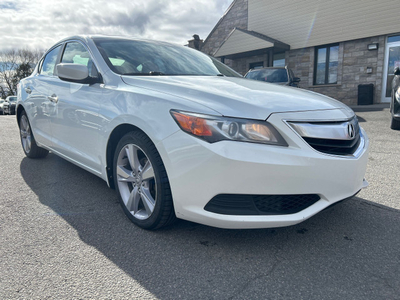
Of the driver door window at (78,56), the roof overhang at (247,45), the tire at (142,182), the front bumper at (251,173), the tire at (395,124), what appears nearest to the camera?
the front bumper at (251,173)

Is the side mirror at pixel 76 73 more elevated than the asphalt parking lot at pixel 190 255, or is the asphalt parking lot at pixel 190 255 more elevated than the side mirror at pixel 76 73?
the side mirror at pixel 76 73

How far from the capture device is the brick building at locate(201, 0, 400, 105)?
517 inches

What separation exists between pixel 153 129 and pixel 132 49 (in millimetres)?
1264

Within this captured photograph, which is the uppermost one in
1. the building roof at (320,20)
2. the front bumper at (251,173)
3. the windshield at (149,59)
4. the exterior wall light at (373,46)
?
the building roof at (320,20)

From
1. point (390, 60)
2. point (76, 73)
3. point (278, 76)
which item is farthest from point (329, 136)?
point (390, 60)

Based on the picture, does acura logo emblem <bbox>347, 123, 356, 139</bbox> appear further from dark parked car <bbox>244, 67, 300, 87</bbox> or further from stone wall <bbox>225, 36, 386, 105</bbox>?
stone wall <bbox>225, 36, 386, 105</bbox>

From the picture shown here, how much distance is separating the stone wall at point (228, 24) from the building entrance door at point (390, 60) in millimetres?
7686

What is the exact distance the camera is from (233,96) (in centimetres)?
209

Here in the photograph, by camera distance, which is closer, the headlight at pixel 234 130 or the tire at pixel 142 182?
the headlight at pixel 234 130

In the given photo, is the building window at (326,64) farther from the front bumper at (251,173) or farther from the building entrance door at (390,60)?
the front bumper at (251,173)

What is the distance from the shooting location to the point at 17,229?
243 centimetres

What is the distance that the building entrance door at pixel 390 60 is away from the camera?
12898 mm

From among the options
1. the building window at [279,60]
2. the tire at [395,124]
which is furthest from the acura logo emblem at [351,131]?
the building window at [279,60]

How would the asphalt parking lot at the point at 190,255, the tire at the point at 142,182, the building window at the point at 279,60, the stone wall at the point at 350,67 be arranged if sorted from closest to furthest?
the asphalt parking lot at the point at 190,255 → the tire at the point at 142,182 → the stone wall at the point at 350,67 → the building window at the point at 279,60
